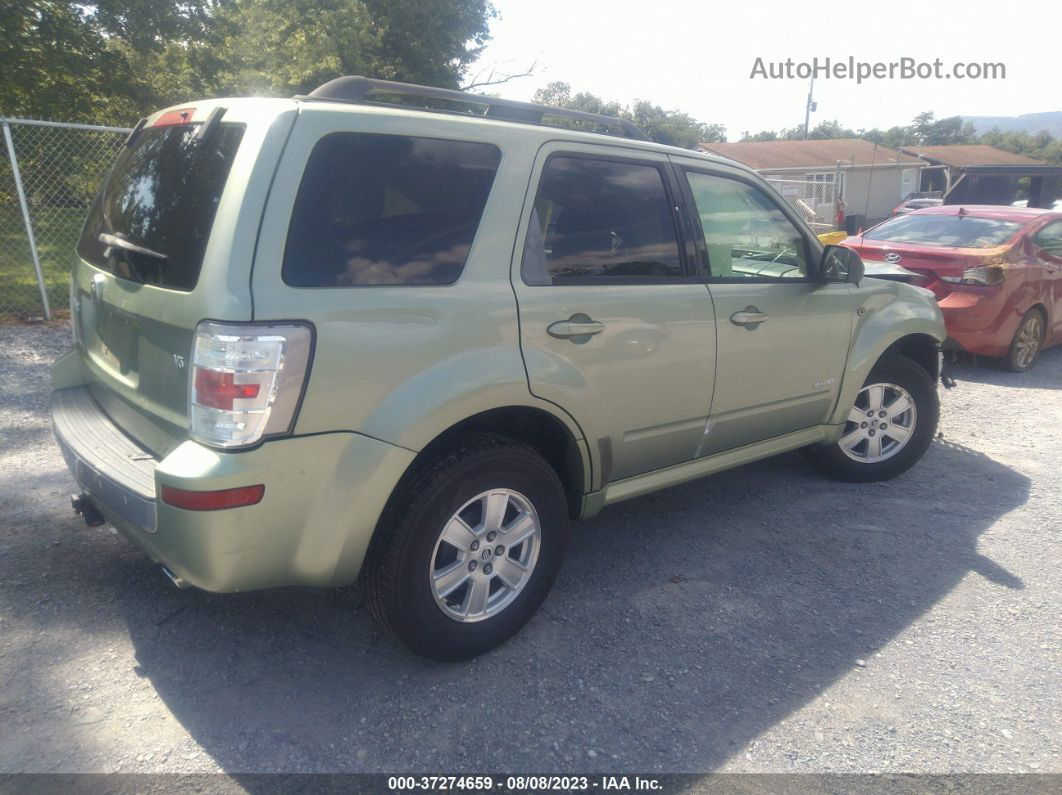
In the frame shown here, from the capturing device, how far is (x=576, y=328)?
3041 millimetres

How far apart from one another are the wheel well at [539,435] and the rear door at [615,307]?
96 mm

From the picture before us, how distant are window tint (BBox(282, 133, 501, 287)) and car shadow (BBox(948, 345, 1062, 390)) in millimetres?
6562

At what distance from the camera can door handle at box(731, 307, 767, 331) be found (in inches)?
145

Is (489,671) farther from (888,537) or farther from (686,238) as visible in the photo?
(888,537)

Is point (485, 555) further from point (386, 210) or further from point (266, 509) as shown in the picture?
point (386, 210)

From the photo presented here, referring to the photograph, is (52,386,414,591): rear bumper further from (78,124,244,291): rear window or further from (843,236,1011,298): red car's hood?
(843,236,1011,298): red car's hood

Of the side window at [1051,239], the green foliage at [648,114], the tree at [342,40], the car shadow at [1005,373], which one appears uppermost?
the green foliage at [648,114]

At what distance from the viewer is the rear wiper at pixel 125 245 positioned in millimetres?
2649

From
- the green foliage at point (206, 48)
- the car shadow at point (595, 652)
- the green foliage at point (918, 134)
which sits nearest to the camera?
the car shadow at point (595, 652)

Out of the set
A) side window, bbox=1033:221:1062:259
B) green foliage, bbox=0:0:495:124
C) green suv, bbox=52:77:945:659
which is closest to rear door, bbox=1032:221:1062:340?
side window, bbox=1033:221:1062:259

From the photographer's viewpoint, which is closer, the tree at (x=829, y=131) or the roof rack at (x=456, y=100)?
the roof rack at (x=456, y=100)

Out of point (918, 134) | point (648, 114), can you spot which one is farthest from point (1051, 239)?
point (918, 134)

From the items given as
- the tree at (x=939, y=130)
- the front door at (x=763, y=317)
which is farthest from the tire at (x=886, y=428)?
the tree at (x=939, y=130)

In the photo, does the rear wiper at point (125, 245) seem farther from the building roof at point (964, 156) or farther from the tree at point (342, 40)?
the building roof at point (964, 156)
